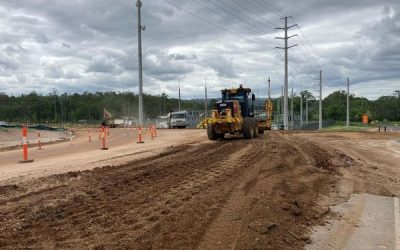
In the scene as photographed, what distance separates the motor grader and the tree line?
3226 inches

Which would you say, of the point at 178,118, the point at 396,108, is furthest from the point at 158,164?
the point at 396,108

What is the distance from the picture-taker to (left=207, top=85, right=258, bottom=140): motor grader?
26.7 m

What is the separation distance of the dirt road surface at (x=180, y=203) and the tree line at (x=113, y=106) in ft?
321

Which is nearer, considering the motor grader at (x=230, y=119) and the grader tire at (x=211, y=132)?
the motor grader at (x=230, y=119)

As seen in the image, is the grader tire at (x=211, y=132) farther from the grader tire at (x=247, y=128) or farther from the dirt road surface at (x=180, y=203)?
the dirt road surface at (x=180, y=203)

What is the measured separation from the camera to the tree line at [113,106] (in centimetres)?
12013

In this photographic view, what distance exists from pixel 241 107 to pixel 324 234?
21.6 meters

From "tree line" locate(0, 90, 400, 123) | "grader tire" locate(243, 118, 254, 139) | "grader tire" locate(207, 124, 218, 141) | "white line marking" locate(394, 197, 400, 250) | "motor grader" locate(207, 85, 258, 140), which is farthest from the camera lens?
"tree line" locate(0, 90, 400, 123)

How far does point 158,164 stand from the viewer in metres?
14.2

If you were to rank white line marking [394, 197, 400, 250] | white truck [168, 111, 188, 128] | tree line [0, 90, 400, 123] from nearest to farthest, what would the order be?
white line marking [394, 197, 400, 250], white truck [168, 111, 188, 128], tree line [0, 90, 400, 123]

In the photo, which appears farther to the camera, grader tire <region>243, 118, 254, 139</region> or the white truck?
the white truck

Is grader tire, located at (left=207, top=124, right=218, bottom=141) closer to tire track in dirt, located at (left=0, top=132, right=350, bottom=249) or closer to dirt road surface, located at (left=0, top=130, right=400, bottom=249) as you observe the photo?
dirt road surface, located at (left=0, top=130, right=400, bottom=249)

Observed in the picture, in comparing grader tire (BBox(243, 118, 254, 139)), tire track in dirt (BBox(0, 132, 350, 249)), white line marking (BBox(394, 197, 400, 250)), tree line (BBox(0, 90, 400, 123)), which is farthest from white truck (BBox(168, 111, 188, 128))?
white line marking (BBox(394, 197, 400, 250))

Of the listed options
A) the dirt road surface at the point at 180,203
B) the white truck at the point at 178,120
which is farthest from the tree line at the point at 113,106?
the dirt road surface at the point at 180,203
